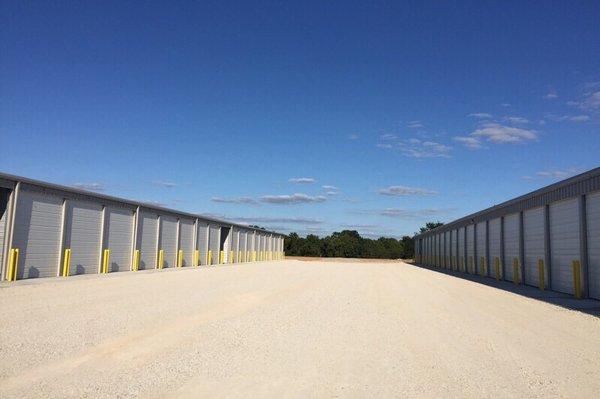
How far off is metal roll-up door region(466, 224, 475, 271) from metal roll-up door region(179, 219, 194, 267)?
21.8 m

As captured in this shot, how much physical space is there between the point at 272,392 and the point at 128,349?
124 inches

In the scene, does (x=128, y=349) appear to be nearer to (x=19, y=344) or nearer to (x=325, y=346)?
(x=19, y=344)

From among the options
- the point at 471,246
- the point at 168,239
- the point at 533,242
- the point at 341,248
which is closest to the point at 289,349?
the point at 533,242

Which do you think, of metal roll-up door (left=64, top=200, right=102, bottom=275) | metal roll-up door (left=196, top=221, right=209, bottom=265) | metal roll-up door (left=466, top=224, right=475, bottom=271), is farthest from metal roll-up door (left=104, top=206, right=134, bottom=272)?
metal roll-up door (left=466, top=224, right=475, bottom=271)

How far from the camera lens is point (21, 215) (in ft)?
69.2

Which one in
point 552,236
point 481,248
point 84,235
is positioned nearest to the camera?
point 552,236

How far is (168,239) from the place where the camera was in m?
37.6

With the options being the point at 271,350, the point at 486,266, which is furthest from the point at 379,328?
the point at 486,266

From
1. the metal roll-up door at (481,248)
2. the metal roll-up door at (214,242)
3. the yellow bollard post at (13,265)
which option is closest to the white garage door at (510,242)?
the metal roll-up door at (481,248)

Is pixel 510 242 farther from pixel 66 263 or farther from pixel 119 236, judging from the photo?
pixel 66 263

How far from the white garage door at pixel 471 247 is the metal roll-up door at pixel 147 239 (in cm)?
2245

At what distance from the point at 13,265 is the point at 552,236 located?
71.7 feet

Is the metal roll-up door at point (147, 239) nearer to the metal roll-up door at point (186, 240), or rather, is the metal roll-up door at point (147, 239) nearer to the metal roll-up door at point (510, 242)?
the metal roll-up door at point (186, 240)

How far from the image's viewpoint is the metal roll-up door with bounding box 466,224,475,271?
38031mm
